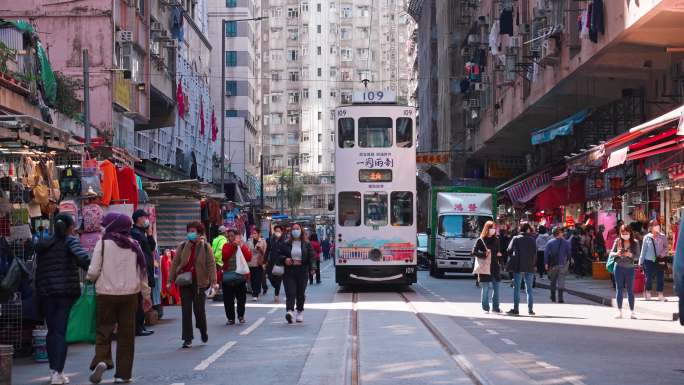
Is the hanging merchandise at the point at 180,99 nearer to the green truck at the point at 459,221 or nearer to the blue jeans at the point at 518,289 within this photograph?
the green truck at the point at 459,221

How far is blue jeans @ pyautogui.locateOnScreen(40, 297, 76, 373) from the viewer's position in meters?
11.2

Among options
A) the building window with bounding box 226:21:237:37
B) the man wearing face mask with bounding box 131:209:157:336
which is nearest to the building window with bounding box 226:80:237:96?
the building window with bounding box 226:21:237:37

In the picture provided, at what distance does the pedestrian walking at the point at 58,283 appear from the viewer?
37.0 ft

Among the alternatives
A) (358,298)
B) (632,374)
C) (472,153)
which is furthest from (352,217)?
(472,153)

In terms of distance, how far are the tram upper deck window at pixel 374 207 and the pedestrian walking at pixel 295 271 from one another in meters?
9.99

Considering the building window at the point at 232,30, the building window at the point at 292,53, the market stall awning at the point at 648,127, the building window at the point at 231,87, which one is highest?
the building window at the point at 292,53

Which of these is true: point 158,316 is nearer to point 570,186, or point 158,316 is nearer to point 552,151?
point 570,186

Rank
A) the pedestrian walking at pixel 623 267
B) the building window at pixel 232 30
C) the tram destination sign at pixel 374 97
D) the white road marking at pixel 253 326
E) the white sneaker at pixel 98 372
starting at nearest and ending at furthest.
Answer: the white sneaker at pixel 98 372 → the white road marking at pixel 253 326 → the pedestrian walking at pixel 623 267 → the tram destination sign at pixel 374 97 → the building window at pixel 232 30

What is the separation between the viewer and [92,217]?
1659 cm

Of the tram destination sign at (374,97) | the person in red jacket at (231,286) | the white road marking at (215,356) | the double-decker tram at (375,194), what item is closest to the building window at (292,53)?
the tram destination sign at (374,97)

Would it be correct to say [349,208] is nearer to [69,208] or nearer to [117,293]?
[69,208]

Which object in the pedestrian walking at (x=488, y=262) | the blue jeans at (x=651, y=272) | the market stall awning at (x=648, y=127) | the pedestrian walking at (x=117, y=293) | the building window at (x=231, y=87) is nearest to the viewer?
the pedestrian walking at (x=117, y=293)

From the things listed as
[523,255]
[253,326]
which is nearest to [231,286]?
[253,326]

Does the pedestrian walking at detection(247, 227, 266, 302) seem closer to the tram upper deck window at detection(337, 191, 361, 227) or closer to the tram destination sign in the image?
the tram upper deck window at detection(337, 191, 361, 227)
